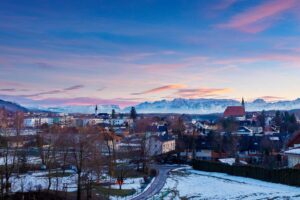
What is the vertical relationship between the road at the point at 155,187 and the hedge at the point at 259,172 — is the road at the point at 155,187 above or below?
below

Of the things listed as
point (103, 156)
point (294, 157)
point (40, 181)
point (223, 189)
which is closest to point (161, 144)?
point (103, 156)

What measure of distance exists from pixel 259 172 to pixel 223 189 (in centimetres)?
1018

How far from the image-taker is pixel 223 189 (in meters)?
42.0

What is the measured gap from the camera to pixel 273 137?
319 ft

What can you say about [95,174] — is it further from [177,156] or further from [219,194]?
[177,156]

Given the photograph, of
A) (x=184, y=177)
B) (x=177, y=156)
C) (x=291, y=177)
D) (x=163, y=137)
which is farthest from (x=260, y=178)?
(x=163, y=137)

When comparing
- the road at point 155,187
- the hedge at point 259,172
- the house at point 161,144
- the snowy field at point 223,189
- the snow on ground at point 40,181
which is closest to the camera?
the snowy field at point 223,189

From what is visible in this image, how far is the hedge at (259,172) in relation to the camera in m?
44.4

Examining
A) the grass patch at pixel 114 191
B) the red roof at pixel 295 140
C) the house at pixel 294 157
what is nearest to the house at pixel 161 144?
the red roof at pixel 295 140

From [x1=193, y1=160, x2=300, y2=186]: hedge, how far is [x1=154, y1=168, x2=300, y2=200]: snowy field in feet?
3.17

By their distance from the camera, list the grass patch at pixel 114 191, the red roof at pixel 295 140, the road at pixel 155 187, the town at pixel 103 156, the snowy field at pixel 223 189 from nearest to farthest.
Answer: the snowy field at pixel 223 189 < the road at pixel 155 187 < the grass patch at pixel 114 191 < the town at pixel 103 156 < the red roof at pixel 295 140

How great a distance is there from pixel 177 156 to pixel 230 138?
15.6 metres

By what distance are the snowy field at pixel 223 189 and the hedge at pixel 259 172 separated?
0.96m

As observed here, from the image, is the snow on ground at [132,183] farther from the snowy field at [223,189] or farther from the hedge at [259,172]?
the hedge at [259,172]
